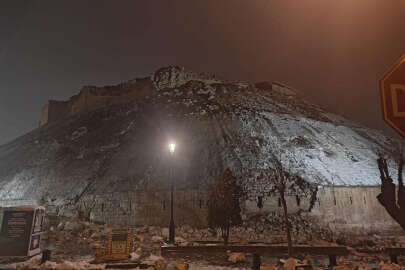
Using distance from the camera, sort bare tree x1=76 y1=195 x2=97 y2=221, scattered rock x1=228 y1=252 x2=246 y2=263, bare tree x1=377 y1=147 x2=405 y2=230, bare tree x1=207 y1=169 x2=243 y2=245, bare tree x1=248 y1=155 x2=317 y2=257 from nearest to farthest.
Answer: scattered rock x1=228 y1=252 x2=246 y2=263 → bare tree x1=207 y1=169 x2=243 y2=245 → bare tree x1=248 y1=155 x2=317 y2=257 → bare tree x1=76 y1=195 x2=97 y2=221 → bare tree x1=377 y1=147 x2=405 y2=230

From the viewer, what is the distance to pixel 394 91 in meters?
2.85

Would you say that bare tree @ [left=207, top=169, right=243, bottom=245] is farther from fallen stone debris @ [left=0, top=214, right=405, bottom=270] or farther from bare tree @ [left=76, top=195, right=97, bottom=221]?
bare tree @ [left=76, top=195, right=97, bottom=221]

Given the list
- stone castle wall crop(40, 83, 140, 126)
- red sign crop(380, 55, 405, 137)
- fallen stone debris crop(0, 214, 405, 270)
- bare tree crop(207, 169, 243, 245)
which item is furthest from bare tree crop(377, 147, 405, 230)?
stone castle wall crop(40, 83, 140, 126)

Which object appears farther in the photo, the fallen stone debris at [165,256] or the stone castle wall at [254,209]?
the stone castle wall at [254,209]

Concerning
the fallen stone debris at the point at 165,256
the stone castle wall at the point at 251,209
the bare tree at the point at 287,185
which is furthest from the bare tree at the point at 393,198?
the bare tree at the point at 287,185

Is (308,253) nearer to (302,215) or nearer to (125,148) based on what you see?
(302,215)

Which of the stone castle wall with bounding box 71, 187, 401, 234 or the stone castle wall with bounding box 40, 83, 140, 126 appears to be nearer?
the stone castle wall with bounding box 71, 187, 401, 234

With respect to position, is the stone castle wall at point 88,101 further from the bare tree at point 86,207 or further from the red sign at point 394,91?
the red sign at point 394,91

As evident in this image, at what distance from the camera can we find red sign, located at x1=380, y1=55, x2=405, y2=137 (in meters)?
2.79

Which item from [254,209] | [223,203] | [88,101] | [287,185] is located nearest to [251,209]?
[254,209]

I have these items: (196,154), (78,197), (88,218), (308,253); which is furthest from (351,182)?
(78,197)

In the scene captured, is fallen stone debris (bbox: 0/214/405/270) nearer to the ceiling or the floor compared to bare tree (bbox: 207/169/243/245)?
nearer to the floor

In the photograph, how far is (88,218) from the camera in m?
27.6

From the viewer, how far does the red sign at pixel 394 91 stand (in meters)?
2.79
